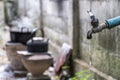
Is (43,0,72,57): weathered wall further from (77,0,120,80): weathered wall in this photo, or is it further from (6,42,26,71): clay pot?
(6,42,26,71): clay pot

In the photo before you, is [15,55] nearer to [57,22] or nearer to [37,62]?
[37,62]

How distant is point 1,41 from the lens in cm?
1151

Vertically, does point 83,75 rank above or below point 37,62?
below

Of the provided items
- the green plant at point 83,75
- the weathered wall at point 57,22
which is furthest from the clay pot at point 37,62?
the green plant at point 83,75

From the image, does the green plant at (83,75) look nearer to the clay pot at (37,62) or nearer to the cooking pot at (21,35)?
the clay pot at (37,62)

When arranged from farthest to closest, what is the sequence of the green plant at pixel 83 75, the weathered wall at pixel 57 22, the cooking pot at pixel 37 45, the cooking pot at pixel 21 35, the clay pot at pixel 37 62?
the cooking pot at pixel 21 35
the weathered wall at pixel 57 22
the cooking pot at pixel 37 45
the clay pot at pixel 37 62
the green plant at pixel 83 75

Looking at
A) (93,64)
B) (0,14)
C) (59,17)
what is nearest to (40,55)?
(93,64)

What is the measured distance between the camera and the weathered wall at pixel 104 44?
463cm

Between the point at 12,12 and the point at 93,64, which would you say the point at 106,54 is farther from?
the point at 12,12

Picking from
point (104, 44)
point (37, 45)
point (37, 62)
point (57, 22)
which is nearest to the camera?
point (104, 44)

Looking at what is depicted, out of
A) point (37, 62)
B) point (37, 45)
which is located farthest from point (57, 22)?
point (37, 62)

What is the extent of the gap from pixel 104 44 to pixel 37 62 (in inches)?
73.4

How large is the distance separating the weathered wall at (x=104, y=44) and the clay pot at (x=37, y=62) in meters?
0.81

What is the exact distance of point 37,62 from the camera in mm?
6457
